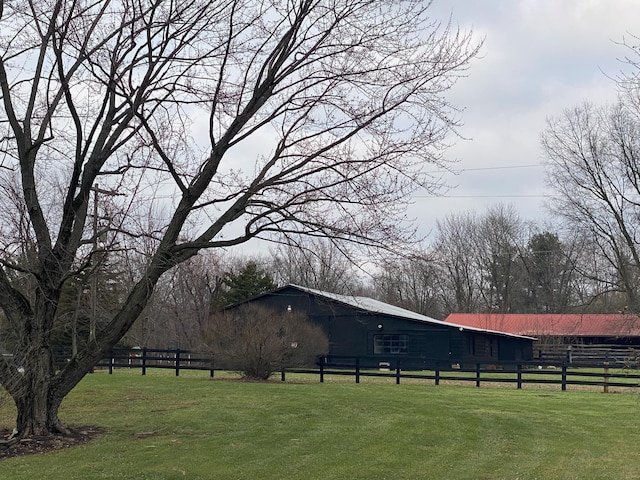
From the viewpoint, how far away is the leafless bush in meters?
24.8

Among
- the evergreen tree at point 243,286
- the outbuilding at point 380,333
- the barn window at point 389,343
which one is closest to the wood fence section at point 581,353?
the outbuilding at point 380,333

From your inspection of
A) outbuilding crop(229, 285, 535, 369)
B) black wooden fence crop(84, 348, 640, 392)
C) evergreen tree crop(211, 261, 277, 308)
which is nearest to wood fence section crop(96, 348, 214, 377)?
black wooden fence crop(84, 348, 640, 392)

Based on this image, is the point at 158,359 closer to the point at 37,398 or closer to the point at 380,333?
the point at 380,333

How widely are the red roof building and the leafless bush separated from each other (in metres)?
25.1

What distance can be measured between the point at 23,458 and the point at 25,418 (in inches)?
59.2

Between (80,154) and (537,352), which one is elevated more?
(80,154)

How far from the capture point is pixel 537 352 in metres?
47.8

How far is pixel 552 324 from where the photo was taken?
4959 centimetres

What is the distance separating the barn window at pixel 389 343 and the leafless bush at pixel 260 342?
10.8 m

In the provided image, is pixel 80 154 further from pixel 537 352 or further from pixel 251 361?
pixel 537 352

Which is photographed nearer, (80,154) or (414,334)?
(80,154)

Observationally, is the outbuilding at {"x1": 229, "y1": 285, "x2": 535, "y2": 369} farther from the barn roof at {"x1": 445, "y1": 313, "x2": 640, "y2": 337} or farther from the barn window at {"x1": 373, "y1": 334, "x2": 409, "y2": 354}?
the barn roof at {"x1": 445, "y1": 313, "x2": 640, "y2": 337}

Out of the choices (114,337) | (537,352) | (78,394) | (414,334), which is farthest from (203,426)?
(537,352)

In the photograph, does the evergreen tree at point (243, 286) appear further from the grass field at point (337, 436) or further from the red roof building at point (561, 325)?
the grass field at point (337, 436)
